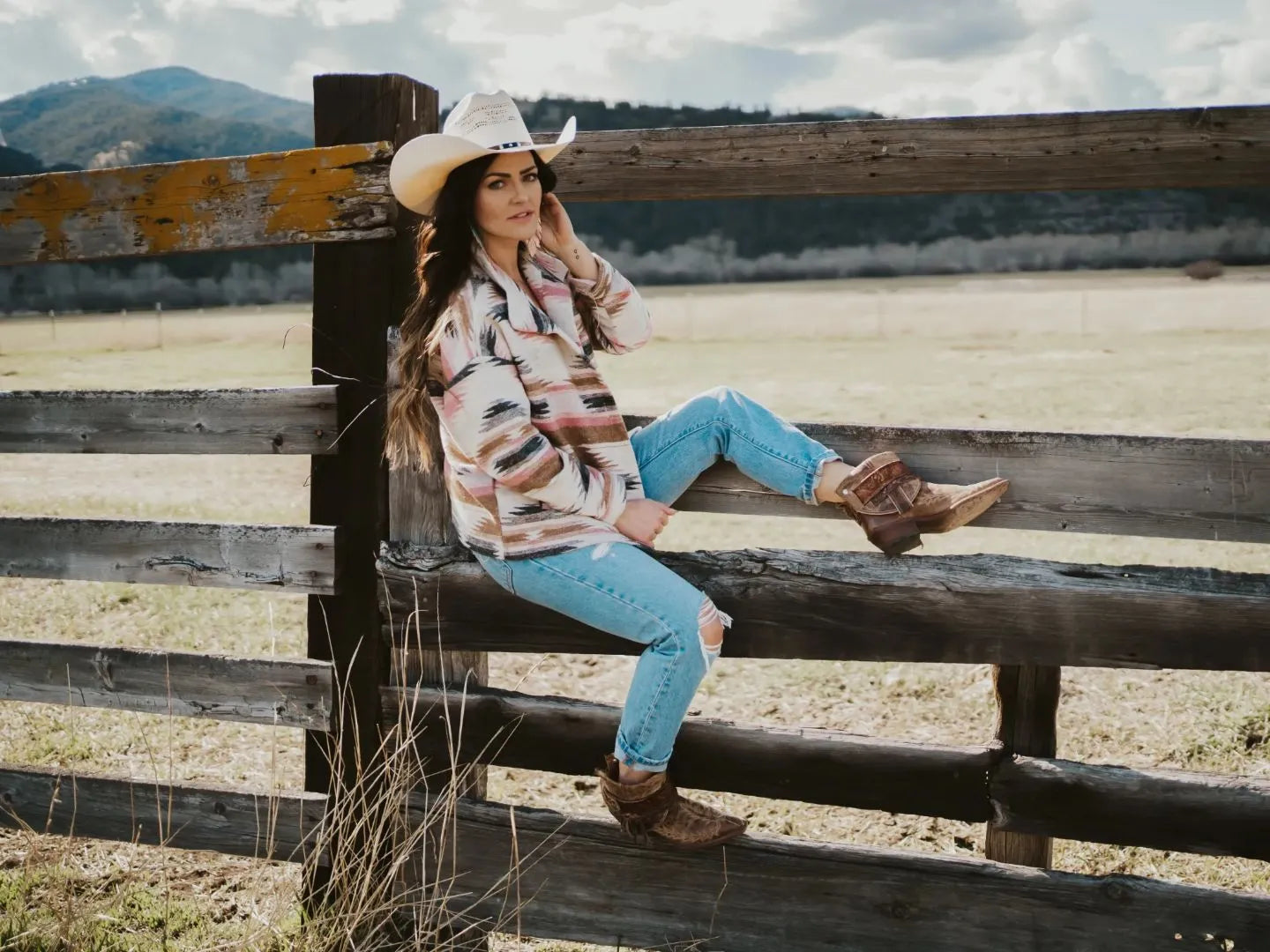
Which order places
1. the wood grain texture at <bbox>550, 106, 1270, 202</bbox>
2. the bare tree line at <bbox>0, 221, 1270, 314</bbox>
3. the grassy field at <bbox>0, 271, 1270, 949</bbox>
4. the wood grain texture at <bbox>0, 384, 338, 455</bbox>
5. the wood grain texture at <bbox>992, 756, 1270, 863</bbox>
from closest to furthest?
the wood grain texture at <bbox>550, 106, 1270, 202</bbox>
the wood grain texture at <bbox>992, 756, 1270, 863</bbox>
the wood grain texture at <bbox>0, 384, 338, 455</bbox>
the grassy field at <bbox>0, 271, 1270, 949</bbox>
the bare tree line at <bbox>0, 221, 1270, 314</bbox>

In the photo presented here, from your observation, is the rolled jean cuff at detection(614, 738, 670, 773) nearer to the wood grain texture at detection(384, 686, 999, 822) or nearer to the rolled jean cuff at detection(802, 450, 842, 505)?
the wood grain texture at detection(384, 686, 999, 822)

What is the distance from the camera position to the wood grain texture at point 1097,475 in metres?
2.60

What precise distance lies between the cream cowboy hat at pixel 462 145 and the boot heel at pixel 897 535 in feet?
4.19

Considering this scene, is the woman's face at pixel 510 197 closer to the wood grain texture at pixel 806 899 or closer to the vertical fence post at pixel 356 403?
the vertical fence post at pixel 356 403

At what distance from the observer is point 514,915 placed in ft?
10.1

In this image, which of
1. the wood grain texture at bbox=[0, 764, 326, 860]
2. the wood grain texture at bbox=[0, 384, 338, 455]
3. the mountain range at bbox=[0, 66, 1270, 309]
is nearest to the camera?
the wood grain texture at bbox=[0, 384, 338, 455]

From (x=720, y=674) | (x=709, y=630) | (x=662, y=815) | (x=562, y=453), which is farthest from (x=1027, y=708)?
(x=720, y=674)

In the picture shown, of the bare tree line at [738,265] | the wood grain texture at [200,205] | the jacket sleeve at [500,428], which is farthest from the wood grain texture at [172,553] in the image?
the bare tree line at [738,265]

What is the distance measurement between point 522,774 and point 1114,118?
130 inches

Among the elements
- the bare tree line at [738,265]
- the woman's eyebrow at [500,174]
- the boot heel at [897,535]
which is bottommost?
the boot heel at [897,535]

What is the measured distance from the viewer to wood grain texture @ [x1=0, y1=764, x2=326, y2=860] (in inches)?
128

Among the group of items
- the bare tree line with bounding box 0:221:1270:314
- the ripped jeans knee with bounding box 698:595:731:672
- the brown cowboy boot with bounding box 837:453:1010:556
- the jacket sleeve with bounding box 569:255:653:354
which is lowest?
the ripped jeans knee with bounding box 698:595:731:672

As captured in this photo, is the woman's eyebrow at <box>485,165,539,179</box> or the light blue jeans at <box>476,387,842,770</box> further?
the woman's eyebrow at <box>485,165,539,179</box>

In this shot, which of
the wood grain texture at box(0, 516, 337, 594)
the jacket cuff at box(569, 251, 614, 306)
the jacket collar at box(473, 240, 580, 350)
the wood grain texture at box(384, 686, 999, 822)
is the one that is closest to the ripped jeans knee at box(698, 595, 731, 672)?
the wood grain texture at box(384, 686, 999, 822)
